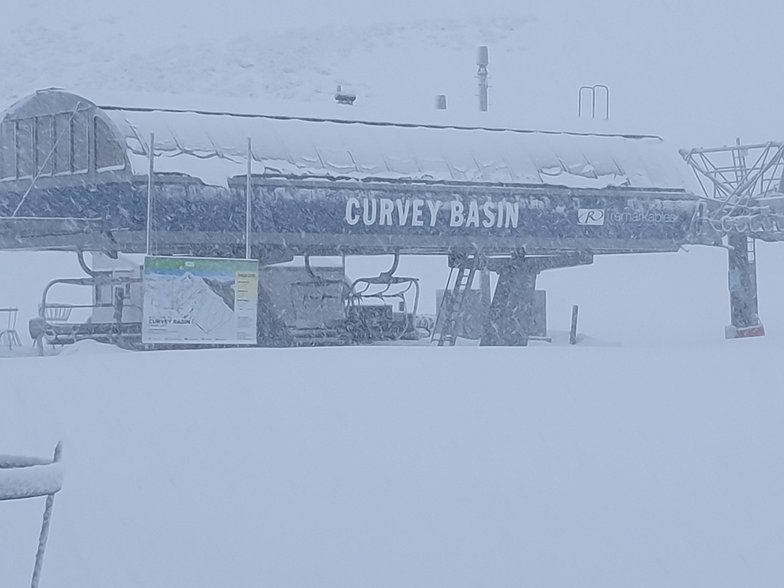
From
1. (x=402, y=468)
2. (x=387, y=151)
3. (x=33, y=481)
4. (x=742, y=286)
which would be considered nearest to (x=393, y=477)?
(x=402, y=468)

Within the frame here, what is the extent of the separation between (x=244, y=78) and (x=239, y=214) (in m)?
38.7

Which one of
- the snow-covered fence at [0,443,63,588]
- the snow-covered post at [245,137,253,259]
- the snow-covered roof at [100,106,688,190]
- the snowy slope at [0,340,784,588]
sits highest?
the snow-covered roof at [100,106,688,190]

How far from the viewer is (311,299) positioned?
18.0 metres

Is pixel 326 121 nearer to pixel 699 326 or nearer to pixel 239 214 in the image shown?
pixel 239 214

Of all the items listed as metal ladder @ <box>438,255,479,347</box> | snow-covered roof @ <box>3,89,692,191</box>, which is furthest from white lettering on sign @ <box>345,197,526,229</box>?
metal ladder @ <box>438,255,479,347</box>

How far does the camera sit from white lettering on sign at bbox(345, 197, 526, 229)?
17.1 metres

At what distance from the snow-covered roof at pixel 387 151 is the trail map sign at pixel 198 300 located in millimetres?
1976

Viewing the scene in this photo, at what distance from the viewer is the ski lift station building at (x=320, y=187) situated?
52.3 ft

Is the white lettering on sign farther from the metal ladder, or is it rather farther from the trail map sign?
the trail map sign

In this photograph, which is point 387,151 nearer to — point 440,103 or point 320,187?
point 320,187

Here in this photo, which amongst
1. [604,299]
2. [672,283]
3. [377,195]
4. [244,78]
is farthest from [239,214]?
[244,78]

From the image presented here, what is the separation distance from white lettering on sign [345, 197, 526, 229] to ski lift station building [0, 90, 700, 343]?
20mm

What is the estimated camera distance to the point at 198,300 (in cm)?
1441

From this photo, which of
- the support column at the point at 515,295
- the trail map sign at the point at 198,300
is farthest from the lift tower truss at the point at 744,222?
the trail map sign at the point at 198,300
